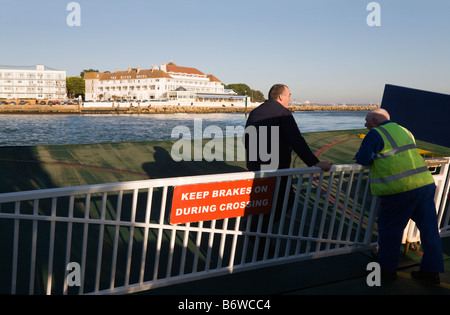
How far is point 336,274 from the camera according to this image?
3.68 metres

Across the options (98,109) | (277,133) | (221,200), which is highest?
(98,109)

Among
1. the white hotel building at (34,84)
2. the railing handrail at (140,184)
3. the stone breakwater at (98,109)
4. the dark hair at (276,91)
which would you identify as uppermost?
the white hotel building at (34,84)

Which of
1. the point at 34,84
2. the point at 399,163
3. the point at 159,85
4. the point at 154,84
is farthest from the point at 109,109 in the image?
the point at 399,163

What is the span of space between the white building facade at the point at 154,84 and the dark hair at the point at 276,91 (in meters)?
132

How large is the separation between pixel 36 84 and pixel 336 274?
180 m

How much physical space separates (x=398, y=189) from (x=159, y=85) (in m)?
141

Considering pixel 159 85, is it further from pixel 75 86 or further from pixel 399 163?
pixel 399 163

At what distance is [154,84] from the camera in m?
139

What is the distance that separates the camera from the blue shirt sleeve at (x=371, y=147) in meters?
3.24

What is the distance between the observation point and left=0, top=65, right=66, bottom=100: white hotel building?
499 feet

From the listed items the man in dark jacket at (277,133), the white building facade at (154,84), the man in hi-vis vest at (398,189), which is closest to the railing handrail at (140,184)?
the man in dark jacket at (277,133)

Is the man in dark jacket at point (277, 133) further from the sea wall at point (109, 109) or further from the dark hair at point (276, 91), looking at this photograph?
the sea wall at point (109, 109)

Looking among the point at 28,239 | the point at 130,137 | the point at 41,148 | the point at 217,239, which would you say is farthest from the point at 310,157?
the point at 130,137
